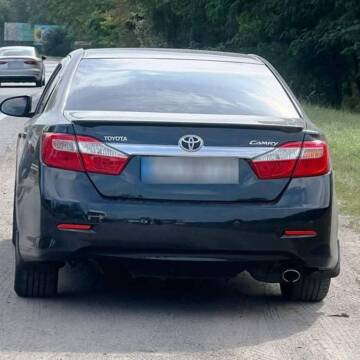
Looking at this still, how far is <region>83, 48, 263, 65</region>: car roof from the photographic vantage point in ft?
24.5

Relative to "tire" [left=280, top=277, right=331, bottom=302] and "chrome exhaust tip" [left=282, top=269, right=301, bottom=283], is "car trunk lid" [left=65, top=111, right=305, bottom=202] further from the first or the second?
"tire" [left=280, top=277, right=331, bottom=302]

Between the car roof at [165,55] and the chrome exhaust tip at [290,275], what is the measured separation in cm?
170

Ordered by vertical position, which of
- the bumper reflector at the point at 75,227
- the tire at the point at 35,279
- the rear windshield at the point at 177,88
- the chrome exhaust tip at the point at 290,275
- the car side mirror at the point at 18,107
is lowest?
the tire at the point at 35,279

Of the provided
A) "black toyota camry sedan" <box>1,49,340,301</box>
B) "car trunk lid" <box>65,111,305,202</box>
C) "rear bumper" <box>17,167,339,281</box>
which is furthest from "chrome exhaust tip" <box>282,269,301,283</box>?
"car trunk lid" <box>65,111,305,202</box>

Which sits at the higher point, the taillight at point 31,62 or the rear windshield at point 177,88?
the rear windshield at point 177,88

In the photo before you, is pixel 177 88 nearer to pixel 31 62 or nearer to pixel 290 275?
pixel 290 275

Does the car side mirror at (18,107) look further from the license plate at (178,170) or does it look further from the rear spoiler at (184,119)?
the license plate at (178,170)

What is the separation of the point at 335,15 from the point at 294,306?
2904 cm

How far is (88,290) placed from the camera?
282 inches

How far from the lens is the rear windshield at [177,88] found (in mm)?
6656

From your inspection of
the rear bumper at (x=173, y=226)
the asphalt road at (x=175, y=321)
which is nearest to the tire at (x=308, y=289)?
the asphalt road at (x=175, y=321)

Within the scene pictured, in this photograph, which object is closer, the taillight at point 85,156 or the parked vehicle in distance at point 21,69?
the taillight at point 85,156

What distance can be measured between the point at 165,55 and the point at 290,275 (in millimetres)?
1858

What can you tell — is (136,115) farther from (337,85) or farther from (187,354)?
(337,85)
